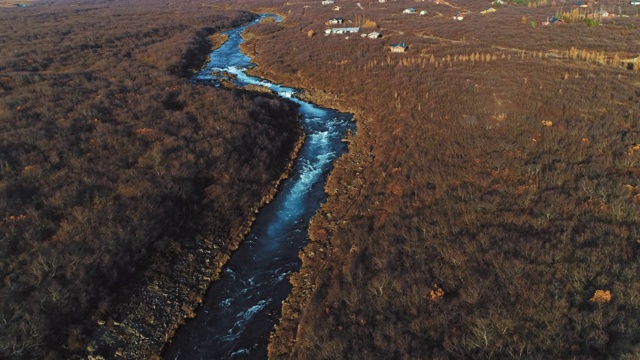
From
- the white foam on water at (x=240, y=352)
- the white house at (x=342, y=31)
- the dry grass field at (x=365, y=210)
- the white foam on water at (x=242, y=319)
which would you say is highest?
the white house at (x=342, y=31)

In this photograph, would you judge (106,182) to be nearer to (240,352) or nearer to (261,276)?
(261,276)

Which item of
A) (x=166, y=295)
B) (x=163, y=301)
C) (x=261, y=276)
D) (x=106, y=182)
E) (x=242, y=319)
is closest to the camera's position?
(x=242, y=319)

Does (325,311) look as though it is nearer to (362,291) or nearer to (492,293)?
(362,291)

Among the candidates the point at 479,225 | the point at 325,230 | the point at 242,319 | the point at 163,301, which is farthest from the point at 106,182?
the point at 479,225

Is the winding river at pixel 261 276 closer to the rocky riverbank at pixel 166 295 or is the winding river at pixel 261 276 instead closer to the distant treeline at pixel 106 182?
the rocky riverbank at pixel 166 295

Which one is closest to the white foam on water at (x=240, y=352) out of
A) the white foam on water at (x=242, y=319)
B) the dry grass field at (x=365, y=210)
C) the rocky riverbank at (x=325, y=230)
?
the white foam on water at (x=242, y=319)

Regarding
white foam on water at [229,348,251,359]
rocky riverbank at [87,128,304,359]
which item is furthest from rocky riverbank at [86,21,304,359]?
white foam on water at [229,348,251,359]
